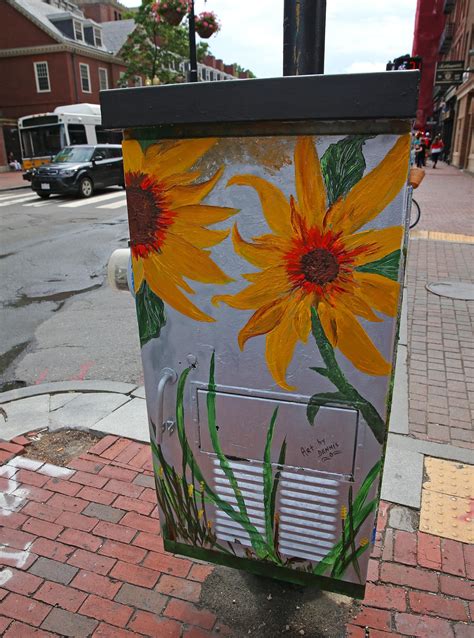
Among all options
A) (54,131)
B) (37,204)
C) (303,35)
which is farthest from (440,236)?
(54,131)

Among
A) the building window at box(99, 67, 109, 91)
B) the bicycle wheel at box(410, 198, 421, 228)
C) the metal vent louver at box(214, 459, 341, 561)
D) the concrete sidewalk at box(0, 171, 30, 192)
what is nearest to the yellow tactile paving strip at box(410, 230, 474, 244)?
the bicycle wheel at box(410, 198, 421, 228)

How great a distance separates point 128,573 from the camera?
253 centimetres

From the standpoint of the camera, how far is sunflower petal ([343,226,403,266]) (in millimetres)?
1523

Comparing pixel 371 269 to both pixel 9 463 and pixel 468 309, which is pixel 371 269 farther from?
pixel 468 309

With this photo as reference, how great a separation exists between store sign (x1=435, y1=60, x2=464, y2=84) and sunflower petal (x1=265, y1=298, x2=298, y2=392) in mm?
23508

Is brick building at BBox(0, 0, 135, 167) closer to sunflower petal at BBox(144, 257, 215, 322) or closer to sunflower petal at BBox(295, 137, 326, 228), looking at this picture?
sunflower petal at BBox(144, 257, 215, 322)

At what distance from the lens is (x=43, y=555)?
2.65 meters

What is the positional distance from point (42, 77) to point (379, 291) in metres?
39.7

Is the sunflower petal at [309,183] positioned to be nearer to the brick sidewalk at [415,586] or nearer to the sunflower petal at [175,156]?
the sunflower petal at [175,156]

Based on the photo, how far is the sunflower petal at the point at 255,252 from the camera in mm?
1660

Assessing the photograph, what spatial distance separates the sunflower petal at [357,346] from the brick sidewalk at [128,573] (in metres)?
1.30

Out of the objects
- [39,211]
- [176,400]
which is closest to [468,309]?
[176,400]

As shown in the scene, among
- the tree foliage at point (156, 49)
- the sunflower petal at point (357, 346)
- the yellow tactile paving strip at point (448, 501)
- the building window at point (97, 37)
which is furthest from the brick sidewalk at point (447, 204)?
the building window at point (97, 37)

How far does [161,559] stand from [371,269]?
1894 mm
